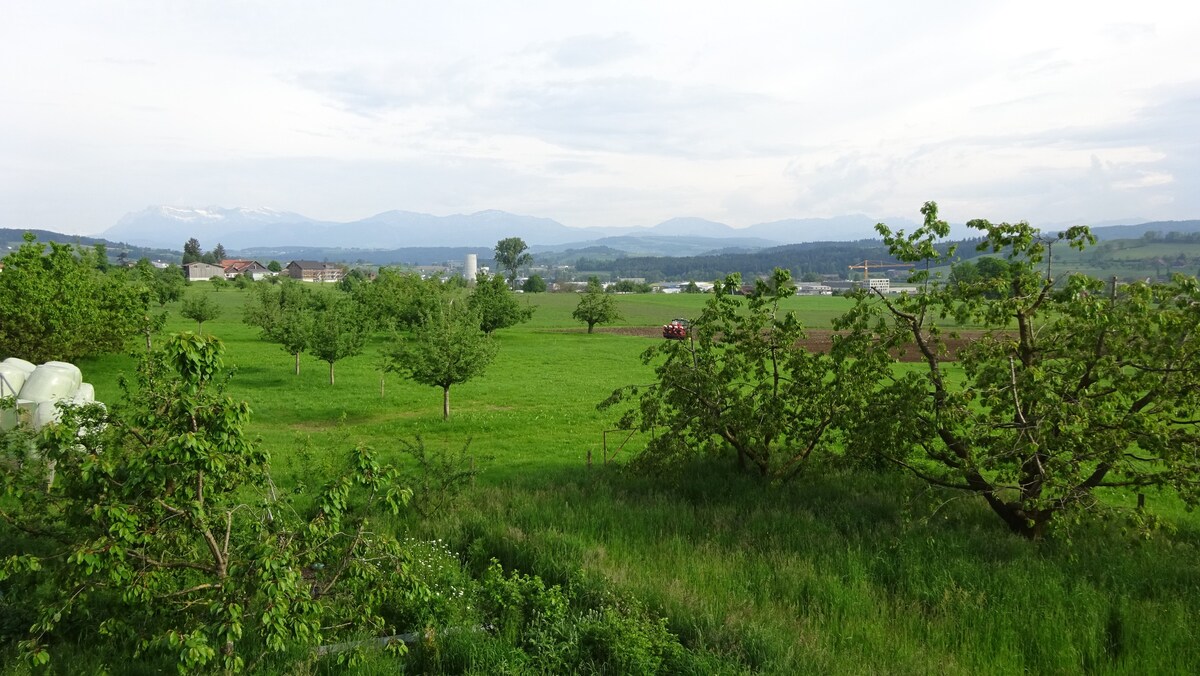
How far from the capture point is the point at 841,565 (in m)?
9.91

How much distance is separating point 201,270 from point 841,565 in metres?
200

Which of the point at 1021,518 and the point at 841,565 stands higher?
the point at 1021,518

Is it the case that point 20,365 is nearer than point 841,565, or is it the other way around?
point 841,565

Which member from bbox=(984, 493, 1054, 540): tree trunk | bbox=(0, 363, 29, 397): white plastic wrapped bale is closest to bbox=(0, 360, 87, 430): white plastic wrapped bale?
bbox=(0, 363, 29, 397): white plastic wrapped bale

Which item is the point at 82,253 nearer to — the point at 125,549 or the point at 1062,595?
the point at 125,549

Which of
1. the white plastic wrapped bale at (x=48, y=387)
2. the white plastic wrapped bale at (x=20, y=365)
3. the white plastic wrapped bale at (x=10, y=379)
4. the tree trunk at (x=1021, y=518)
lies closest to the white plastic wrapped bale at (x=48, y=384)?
the white plastic wrapped bale at (x=48, y=387)

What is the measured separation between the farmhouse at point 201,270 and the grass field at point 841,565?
7090 inches

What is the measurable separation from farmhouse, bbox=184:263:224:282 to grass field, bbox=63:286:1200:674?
591 feet

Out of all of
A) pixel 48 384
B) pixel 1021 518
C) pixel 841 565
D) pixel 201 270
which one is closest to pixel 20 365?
pixel 48 384

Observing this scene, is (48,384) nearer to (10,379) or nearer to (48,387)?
(48,387)

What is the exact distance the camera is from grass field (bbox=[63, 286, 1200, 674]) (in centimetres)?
753

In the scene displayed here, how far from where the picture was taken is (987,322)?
1097cm

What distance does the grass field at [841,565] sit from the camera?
297 inches

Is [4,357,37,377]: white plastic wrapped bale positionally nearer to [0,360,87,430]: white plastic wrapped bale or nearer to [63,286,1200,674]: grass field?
[0,360,87,430]: white plastic wrapped bale
